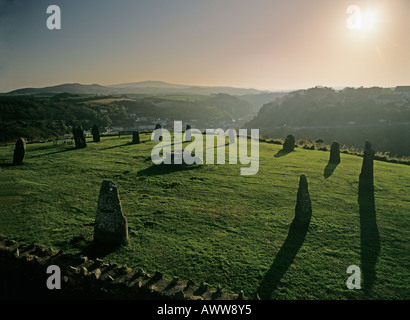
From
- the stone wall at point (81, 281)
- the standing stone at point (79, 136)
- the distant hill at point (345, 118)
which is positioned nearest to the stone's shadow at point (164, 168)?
the stone wall at point (81, 281)

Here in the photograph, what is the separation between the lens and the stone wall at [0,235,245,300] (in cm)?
629

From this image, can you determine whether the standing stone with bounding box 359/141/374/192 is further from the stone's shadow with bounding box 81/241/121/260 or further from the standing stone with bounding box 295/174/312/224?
the stone's shadow with bounding box 81/241/121/260

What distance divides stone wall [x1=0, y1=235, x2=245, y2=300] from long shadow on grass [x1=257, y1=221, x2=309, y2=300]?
1357mm

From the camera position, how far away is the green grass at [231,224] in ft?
25.6

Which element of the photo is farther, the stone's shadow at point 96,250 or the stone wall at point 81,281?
the stone's shadow at point 96,250

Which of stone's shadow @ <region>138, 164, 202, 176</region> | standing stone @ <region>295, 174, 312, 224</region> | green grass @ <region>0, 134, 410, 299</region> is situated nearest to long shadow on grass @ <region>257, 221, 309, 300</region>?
green grass @ <region>0, 134, 410, 299</region>

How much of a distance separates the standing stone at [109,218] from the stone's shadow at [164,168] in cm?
944

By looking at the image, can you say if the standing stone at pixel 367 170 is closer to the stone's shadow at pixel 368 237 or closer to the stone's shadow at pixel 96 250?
the stone's shadow at pixel 368 237

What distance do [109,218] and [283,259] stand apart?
6.33m

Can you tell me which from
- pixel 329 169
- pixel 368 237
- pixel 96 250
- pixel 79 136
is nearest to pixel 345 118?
pixel 329 169

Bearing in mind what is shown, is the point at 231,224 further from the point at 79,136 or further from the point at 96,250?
the point at 79,136

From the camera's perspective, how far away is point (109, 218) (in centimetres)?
899

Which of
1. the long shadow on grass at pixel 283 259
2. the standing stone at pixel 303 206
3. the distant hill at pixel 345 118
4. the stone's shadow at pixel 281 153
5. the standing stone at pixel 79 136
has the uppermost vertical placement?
the distant hill at pixel 345 118
